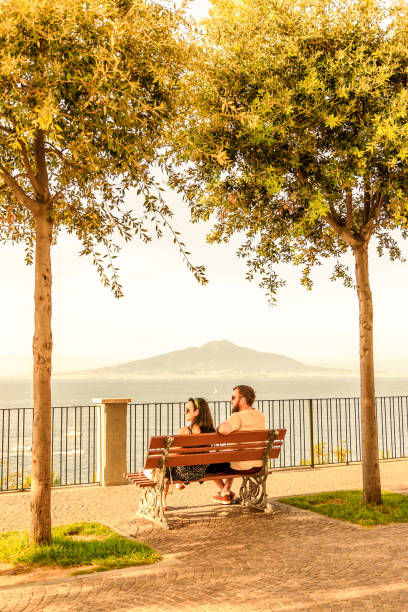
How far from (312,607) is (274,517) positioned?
3.29m

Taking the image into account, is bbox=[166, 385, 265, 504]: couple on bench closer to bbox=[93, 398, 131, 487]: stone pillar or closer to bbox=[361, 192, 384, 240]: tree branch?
bbox=[93, 398, 131, 487]: stone pillar

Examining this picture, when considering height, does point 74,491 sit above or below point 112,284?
below

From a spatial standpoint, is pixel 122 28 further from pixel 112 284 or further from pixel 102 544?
pixel 102 544

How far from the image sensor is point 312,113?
844cm

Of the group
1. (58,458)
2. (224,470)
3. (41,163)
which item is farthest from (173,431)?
(58,458)

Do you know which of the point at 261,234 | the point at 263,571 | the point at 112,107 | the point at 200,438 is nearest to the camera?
the point at 263,571

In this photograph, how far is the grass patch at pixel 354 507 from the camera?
795 centimetres

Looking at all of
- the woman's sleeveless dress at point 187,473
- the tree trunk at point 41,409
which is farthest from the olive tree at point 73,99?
the woman's sleeveless dress at point 187,473

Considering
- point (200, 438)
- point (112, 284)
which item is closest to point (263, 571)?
point (200, 438)

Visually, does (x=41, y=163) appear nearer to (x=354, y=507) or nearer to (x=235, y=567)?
(x=235, y=567)

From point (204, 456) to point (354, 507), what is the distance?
2.32m

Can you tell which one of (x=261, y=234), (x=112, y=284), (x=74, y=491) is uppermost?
(x=261, y=234)

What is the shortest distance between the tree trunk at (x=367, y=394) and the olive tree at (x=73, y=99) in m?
2.83

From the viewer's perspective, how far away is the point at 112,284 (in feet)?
27.7
